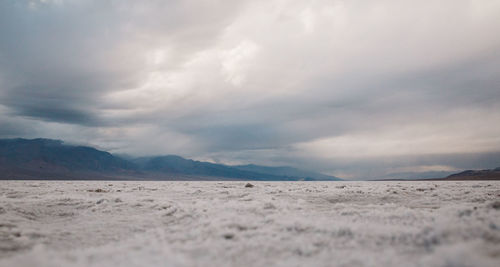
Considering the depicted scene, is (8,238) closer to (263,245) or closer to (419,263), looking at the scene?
(263,245)

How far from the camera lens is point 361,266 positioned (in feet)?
15.4

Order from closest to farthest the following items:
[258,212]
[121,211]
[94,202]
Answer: [258,212], [121,211], [94,202]

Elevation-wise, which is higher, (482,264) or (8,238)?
(482,264)

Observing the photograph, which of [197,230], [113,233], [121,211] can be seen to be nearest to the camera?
[197,230]

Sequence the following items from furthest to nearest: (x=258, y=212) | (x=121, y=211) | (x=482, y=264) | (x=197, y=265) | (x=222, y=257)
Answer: (x=121, y=211), (x=258, y=212), (x=222, y=257), (x=197, y=265), (x=482, y=264)

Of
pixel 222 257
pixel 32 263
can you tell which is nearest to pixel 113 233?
pixel 32 263

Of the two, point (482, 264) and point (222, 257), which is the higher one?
point (482, 264)

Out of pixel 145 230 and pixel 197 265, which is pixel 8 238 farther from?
pixel 197 265

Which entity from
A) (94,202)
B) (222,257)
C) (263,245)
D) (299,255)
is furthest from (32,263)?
(94,202)

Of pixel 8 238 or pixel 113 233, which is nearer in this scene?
pixel 8 238

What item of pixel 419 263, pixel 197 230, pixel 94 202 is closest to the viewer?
pixel 419 263

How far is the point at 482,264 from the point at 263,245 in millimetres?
4003

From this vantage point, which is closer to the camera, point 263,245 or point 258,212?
point 263,245

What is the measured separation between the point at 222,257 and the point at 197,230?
8.11 ft
